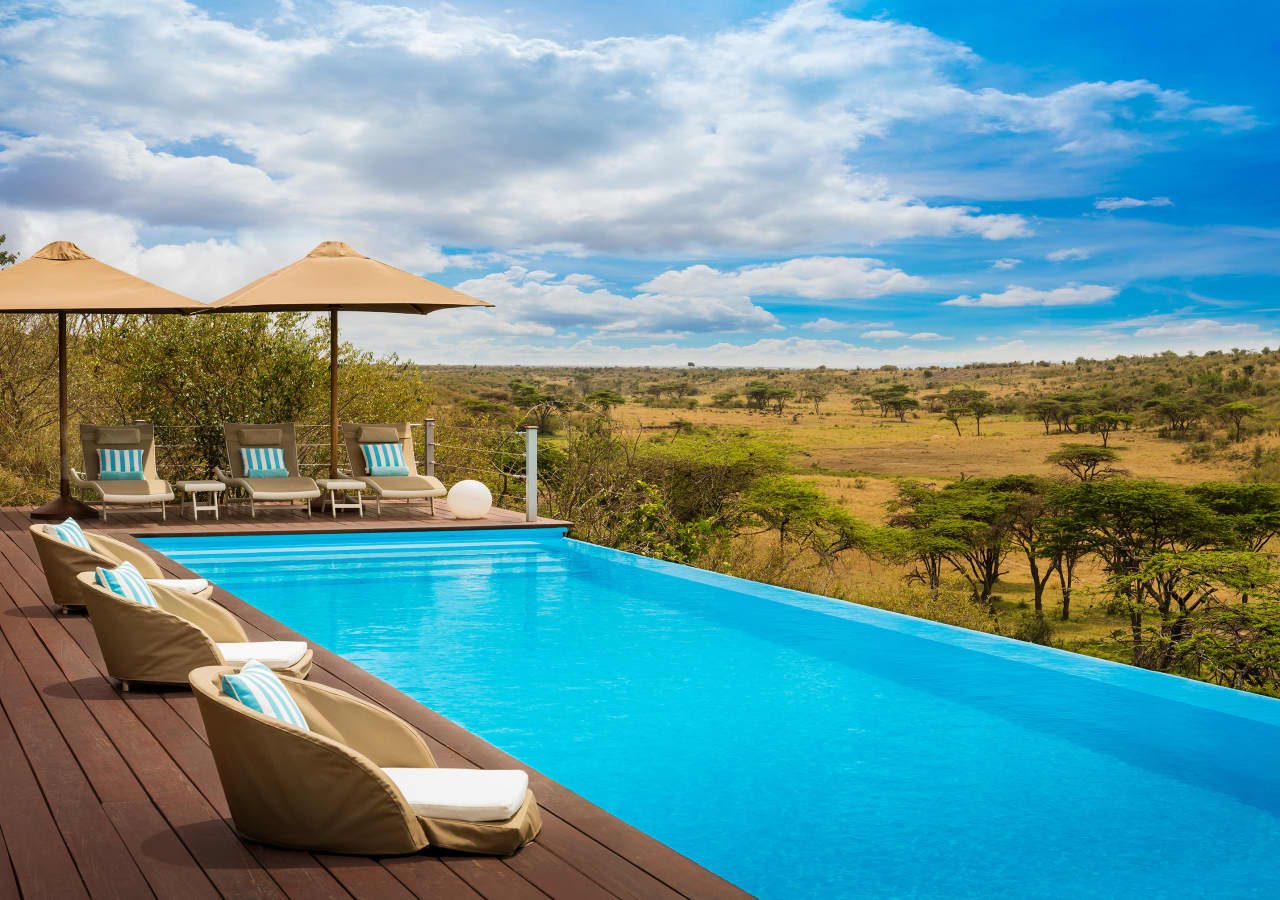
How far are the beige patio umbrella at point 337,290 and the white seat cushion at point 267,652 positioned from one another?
568 centimetres

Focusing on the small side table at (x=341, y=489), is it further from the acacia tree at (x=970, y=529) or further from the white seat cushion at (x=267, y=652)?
the acacia tree at (x=970, y=529)

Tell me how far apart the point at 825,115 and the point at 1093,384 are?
13.1 metres

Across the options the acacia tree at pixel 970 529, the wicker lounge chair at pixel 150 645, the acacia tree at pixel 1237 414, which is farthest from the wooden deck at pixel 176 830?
the acacia tree at pixel 1237 414

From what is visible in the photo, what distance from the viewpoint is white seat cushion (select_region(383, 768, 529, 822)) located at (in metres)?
3.01

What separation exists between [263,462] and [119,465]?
129 cm

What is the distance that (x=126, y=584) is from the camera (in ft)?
15.0

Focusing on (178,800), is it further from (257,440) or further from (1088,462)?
(1088,462)

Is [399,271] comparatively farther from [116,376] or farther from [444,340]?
[444,340]

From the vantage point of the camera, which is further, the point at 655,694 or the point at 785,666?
the point at 785,666

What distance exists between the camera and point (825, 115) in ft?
111

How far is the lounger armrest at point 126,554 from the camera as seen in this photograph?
604 centimetres

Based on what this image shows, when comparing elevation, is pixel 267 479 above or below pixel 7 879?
above

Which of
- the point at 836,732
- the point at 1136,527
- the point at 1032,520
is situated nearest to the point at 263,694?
the point at 836,732

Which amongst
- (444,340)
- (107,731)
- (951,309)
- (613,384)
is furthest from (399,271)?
(613,384)
